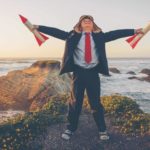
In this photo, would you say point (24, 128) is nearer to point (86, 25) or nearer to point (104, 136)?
point (104, 136)

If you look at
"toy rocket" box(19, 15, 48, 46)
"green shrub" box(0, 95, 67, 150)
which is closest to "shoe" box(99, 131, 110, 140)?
"green shrub" box(0, 95, 67, 150)

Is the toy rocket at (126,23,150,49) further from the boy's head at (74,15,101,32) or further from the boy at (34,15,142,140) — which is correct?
the boy's head at (74,15,101,32)

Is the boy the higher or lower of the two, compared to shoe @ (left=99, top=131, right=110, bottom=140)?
higher

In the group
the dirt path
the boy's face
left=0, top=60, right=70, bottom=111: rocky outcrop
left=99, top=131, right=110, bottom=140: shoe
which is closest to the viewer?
the boy's face

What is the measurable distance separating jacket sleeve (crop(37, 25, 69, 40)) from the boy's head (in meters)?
0.31

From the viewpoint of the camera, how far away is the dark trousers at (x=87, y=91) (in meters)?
8.54

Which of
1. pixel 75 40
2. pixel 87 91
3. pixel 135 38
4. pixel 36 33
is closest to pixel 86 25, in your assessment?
pixel 75 40

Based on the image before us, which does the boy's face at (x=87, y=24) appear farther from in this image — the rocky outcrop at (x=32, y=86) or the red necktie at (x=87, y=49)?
the rocky outcrop at (x=32, y=86)

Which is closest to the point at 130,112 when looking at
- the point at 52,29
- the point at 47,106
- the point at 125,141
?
the point at 125,141

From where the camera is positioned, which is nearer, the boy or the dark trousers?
the boy

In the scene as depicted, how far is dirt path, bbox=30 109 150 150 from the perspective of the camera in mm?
8492

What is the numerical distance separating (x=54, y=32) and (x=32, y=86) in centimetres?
1009

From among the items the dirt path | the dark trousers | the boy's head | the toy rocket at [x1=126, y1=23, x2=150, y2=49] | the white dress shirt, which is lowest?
the dirt path

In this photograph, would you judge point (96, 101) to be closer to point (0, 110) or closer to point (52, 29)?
point (52, 29)
